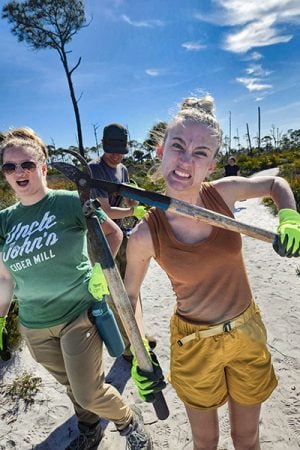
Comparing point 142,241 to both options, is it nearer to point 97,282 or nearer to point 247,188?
point 97,282

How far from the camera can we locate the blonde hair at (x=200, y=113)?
132 centimetres

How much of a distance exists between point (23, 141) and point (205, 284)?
4.22ft

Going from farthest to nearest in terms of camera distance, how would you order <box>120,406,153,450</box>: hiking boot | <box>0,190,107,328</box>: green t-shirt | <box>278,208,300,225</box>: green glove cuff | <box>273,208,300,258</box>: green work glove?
<box>120,406,153,450</box>: hiking boot < <box>0,190,107,328</box>: green t-shirt < <box>278,208,300,225</box>: green glove cuff < <box>273,208,300,258</box>: green work glove

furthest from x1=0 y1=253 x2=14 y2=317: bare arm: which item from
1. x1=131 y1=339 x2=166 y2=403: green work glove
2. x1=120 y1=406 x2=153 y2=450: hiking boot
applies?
x1=120 y1=406 x2=153 y2=450: hiking boot

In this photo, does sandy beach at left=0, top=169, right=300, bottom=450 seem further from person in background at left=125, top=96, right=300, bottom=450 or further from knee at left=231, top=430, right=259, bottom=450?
person in background at left=125, top=96, right=300, bottom=450

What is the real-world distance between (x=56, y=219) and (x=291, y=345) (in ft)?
8.72

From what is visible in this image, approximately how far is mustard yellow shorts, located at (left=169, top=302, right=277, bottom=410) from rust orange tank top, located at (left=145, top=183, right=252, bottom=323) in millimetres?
77

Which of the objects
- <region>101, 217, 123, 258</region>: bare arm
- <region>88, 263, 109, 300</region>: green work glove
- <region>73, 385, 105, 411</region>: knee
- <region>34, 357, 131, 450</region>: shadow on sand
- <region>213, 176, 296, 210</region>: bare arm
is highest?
<region>213, 176, 296, 210</region>: bare arm

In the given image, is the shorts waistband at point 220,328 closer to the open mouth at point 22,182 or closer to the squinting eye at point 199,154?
the squinting eye at point 199,154

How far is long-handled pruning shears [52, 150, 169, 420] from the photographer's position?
1.28 m

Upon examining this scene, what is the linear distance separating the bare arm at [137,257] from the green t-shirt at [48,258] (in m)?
0.52

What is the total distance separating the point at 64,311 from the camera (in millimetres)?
1812

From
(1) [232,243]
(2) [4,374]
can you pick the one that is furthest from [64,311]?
(2) [4,374]

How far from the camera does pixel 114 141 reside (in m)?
2.71
